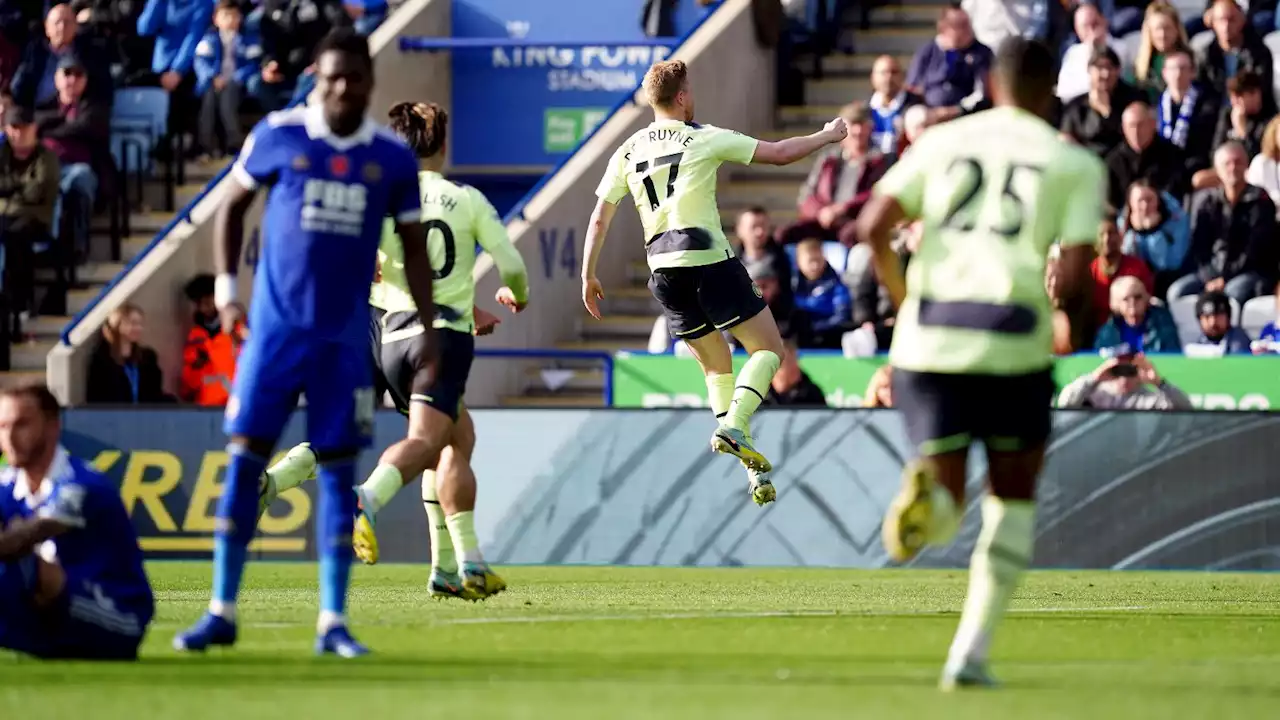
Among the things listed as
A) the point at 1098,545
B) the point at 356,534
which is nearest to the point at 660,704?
the point at 356,534

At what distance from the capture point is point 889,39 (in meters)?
22.9

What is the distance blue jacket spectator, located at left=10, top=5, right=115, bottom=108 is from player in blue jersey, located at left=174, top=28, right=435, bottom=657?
14481 mm

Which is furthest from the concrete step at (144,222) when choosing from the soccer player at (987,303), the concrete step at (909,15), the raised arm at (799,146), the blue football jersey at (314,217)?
the soccer player at (987,303)

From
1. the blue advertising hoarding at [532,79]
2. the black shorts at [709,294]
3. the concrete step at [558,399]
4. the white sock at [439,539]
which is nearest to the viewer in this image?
the white sock at [439,539]

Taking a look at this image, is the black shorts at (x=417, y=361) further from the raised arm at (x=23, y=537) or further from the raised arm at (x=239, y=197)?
the raised arm at (x=23, y=537)

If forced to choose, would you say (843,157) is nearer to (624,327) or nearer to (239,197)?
(624,327)

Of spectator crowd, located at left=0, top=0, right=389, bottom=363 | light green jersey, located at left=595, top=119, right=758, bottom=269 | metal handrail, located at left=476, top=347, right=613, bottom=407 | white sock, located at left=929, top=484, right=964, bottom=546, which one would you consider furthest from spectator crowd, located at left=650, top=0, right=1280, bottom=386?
white sock, located at left=929, top=484, right=964, bottom=546

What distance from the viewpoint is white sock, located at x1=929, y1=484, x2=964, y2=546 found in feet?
24.1

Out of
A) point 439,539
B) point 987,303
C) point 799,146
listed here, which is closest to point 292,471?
point 439,539

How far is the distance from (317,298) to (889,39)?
1537cm

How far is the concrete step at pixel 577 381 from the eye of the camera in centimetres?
2062

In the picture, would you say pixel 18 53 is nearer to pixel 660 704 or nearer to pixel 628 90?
pixel 628 90

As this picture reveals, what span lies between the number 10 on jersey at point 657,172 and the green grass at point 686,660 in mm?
2141

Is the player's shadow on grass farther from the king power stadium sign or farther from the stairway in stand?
the stairway in stand
